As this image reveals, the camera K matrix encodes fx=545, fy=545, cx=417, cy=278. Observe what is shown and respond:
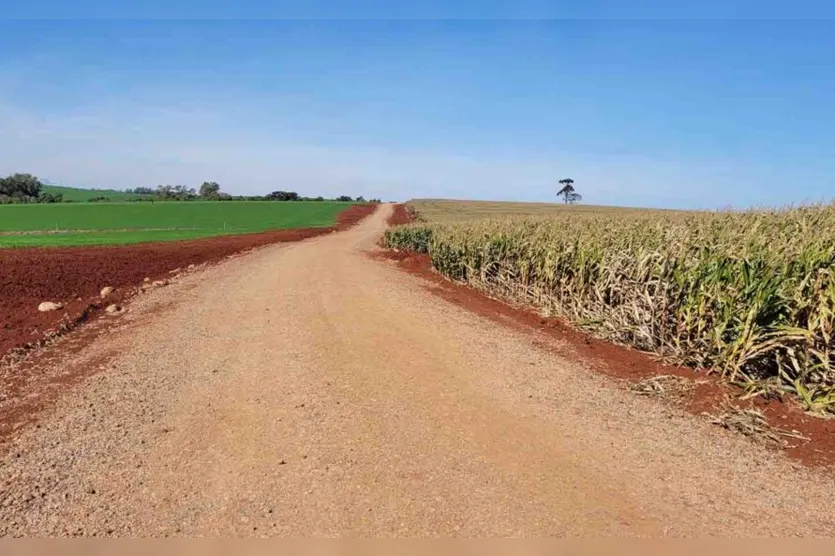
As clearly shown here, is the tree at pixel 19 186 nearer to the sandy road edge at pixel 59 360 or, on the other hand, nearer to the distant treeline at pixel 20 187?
the distant treeline at pixel 20 187

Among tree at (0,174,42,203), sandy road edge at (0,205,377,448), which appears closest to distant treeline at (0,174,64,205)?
tree at (0,174,42,203)

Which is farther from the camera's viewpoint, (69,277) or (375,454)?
(69,277)

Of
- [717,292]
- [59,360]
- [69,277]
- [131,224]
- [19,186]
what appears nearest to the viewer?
[717,292]

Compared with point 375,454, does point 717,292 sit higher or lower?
higher

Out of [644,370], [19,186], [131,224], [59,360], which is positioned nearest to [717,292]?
[644,370]

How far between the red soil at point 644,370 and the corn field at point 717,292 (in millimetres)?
198

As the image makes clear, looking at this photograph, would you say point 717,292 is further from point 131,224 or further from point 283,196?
point 283,196

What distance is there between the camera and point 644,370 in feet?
26.1

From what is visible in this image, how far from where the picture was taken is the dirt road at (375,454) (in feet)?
12.9

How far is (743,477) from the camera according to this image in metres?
4.75

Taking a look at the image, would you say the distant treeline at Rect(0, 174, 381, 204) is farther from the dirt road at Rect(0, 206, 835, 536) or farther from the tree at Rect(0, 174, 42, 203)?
the dirt road at Rect(0, 206, 835, 536)

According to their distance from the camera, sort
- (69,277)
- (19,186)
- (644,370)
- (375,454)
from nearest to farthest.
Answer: (375,454) → (644,370) → (69,277) → (19,186)

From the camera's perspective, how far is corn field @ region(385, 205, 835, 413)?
21.3 ft

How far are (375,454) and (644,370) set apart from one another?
15.6 feet
